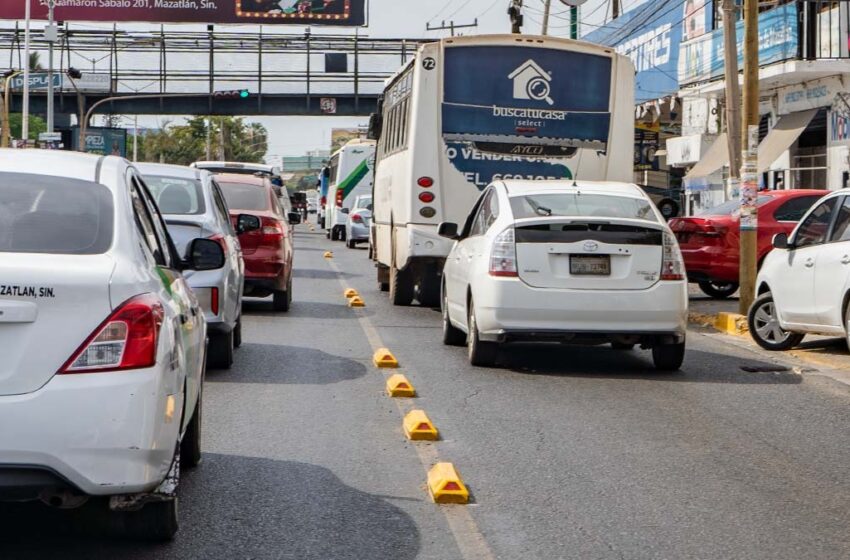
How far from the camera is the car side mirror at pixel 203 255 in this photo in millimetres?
7262

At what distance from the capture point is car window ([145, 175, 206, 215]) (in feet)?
42.3

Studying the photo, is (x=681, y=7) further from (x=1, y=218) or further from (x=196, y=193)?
(x=1, y=218)

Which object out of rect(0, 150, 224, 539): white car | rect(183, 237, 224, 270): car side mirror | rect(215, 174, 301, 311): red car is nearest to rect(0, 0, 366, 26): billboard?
rect(215, 174, 301, 311): red car

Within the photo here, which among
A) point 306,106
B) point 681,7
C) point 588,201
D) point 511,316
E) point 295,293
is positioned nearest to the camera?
point 511,316

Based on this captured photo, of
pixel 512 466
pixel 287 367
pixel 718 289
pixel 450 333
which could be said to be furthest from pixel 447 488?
pixel 718 289

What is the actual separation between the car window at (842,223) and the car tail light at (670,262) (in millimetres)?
1852

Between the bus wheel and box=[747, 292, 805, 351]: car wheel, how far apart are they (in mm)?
5519

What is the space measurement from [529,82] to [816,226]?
515 cm

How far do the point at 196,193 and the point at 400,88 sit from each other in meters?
7.23

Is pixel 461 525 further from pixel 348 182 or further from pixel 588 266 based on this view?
pixel 348 182

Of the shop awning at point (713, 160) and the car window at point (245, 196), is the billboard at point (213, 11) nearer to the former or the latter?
the shop awning at point (713, 160)

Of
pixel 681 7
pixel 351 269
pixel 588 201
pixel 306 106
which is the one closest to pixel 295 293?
pixel 351 269

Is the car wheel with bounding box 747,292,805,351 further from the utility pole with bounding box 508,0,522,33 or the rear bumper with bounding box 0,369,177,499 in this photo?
the utility pole with bounding box 508,0,522,33

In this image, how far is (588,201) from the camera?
12602 mm
